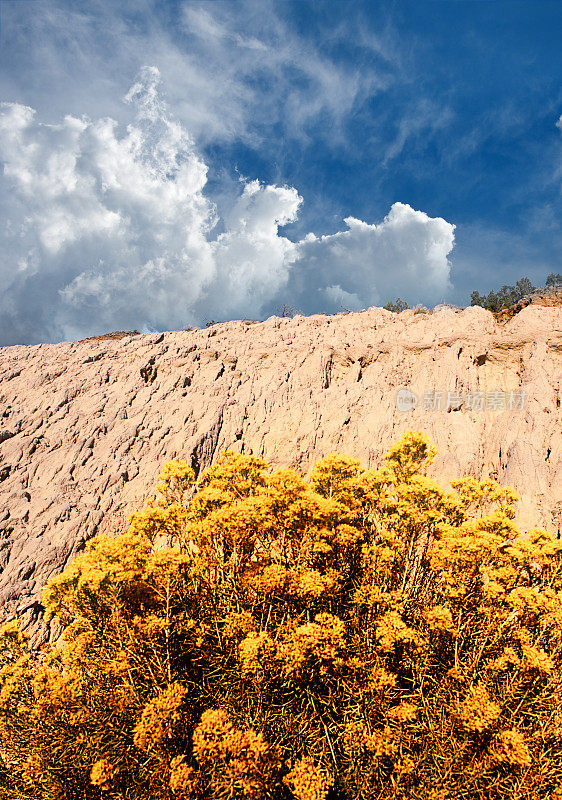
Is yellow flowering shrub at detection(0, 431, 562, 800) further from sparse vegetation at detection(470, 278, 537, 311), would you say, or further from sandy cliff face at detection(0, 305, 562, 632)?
sparse vegetation at detection(470, 278, 537, 311)

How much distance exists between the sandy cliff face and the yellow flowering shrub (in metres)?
9.10

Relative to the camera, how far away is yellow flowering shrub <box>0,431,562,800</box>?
16.6 ft

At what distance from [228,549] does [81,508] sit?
38.0 ft

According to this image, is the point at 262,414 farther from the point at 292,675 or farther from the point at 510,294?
the point at 510,294

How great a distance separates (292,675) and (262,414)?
556 inches

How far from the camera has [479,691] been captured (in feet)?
17.1

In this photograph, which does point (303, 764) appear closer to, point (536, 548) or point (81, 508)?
point (536, 548)

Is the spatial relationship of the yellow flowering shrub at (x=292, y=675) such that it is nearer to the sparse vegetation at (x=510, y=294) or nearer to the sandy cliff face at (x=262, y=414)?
the sandy cliff face at (x=262, y=414)

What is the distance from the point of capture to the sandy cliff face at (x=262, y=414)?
15117mm

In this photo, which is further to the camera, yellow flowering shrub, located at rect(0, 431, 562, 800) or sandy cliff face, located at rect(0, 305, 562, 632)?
sandy cliff face, located at rect(0, 305, 562, 632)

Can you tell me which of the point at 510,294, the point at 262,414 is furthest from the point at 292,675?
the point at 510,294

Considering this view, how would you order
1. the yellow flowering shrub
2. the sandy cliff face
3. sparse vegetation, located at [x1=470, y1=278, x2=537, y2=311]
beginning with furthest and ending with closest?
sparse vegetation, located at [x1=470, y1=278, x2=537, y2=311]
the sandy cliff face
the yellow flowering shrub

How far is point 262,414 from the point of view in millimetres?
19156

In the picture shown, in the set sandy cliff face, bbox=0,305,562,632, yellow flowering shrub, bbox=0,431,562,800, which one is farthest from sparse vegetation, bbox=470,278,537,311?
yellow flowering shrub, bbox=0,431,562,800
